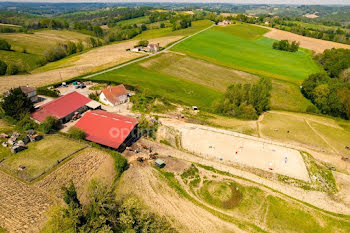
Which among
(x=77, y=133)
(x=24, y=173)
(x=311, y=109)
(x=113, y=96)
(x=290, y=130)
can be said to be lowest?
(x=311, y=109)

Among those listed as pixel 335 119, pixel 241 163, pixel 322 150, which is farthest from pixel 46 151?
pixel 335 119

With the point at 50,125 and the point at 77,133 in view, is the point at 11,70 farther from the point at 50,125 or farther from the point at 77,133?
the point at 77,133

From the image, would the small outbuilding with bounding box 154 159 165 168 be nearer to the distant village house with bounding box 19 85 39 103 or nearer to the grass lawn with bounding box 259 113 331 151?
the grass lawn with bounding box 259 113 331 151

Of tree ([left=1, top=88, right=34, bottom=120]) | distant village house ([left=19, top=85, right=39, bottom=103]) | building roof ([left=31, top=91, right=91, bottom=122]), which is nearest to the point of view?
tree ([left=1, top=88, right=34, bottom=120])

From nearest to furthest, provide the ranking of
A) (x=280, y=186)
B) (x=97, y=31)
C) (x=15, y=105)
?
(x=280, y=186) < (x=15, y=105) < (x=97, y=31)

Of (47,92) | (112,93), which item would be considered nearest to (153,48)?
(112,93)

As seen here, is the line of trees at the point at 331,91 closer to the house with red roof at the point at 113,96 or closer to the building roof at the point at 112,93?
the house with red roof at the point at 113,96

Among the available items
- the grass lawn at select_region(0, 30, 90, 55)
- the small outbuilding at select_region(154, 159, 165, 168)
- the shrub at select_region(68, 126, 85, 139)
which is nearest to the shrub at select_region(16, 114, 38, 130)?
the shrub at select_region(68, 126, 85, 139)
